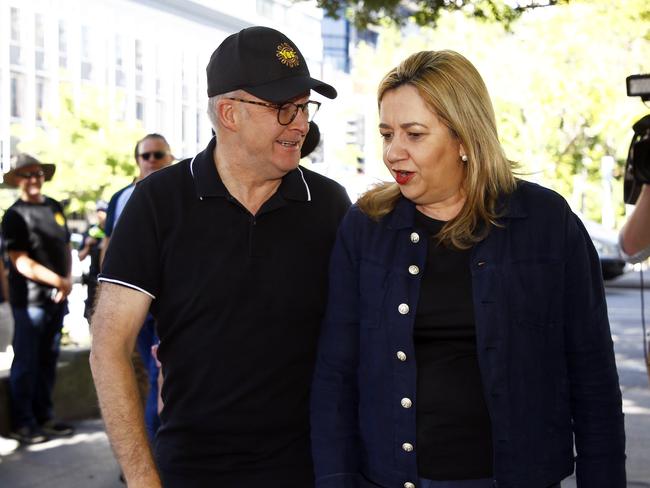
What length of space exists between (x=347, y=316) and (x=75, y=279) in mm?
25745

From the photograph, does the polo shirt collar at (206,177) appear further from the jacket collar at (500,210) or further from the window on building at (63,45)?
the window on building at (63,45)

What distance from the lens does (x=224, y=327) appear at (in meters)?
2.79

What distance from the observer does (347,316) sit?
8.75ft

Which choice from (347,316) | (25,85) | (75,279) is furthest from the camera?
(25,85)

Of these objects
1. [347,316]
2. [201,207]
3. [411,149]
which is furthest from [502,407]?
[201,207]

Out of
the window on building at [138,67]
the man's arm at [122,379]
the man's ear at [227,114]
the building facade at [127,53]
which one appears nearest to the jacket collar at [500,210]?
the man's ear at [227,114]

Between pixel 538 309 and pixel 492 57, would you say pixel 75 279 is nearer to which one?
pixel 492 57

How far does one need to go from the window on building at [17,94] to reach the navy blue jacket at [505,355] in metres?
54.5

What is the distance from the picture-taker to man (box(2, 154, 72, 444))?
754cm

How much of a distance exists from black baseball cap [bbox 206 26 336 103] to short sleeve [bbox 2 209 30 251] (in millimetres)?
4938

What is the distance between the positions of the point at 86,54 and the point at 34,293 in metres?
54.0

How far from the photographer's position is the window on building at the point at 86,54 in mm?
58969

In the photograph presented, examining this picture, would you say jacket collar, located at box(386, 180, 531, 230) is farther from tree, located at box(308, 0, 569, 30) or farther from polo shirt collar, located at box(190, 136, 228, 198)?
tree, located at box(308, 0, 569, 30)

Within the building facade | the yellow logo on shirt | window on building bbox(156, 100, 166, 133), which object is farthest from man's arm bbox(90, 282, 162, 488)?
window on building bbox(156, 100, 166, 133)
